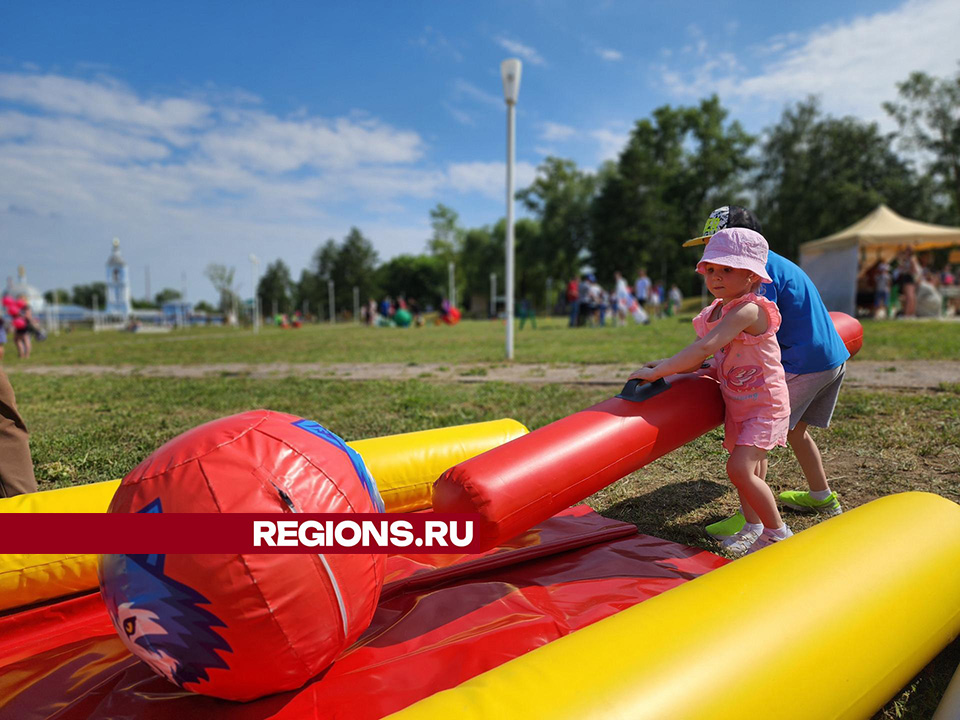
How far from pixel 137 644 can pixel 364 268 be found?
86553 mm

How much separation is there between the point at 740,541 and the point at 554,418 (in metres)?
2.83

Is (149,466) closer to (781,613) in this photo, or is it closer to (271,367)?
(781,613)

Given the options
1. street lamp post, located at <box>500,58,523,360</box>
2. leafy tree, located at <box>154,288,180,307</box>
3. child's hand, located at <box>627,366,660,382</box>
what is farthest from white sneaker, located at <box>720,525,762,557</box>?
leafy tree, located at <box>154,288,180,307</box>

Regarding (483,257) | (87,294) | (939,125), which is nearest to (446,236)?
(483,257)

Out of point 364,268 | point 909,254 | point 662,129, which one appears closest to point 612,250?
point 662,129

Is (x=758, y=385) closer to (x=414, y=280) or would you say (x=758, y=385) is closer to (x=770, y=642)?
(x=770, y=642)

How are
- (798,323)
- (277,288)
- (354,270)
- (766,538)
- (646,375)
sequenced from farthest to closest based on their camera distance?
(277,288), (354,270), (798,323), (766,538), (646,375)

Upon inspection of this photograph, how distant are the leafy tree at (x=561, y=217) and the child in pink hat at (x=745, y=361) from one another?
5859 cm

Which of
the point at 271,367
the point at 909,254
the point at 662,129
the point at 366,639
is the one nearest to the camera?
the point at 366,639

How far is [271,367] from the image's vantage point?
11984mm

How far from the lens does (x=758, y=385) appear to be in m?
2.89

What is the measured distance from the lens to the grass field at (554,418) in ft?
11.6

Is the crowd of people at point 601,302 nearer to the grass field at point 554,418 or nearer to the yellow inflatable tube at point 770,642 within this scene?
the grass field at point 554,418
